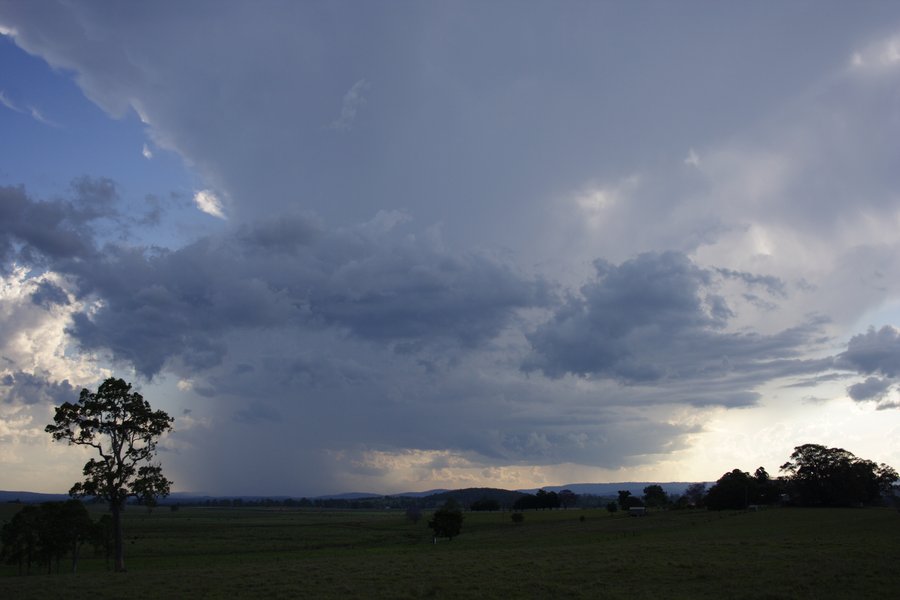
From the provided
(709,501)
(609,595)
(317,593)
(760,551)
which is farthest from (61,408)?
(709,501)

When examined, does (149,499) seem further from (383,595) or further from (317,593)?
(383,595)

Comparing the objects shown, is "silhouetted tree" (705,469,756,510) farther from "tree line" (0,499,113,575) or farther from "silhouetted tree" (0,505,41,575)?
"silhouetted tree" (0,505,41,575)

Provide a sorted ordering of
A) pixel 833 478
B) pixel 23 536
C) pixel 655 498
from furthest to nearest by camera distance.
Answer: pixel 655 498 < pixel 833 478 < pixel 23 536

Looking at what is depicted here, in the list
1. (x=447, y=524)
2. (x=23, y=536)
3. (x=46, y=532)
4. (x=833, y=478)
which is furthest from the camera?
(x=833, y=478)

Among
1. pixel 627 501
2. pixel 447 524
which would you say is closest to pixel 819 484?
pixel 627 501

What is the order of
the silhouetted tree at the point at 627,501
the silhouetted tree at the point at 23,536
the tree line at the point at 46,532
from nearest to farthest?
the tree line at the point at 46,532 < the silhouetted tree at the point at 23,536 < the silhouetted tree at the point at 627,501

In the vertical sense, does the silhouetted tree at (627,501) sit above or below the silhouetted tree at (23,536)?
below

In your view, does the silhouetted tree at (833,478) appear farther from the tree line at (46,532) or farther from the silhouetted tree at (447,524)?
the tree line at (46,532)

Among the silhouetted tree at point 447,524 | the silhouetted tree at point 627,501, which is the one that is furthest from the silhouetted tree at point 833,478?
the silhouetted tree at point 447,524

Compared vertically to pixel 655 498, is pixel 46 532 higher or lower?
higher

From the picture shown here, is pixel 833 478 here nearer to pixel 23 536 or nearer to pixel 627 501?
pixel 627 501

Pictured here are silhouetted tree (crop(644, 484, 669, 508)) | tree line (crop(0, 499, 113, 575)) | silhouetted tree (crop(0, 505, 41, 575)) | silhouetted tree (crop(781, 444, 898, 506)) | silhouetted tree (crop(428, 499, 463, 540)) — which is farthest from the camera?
silhouetted tree (crop(644, 484, 669, 508))

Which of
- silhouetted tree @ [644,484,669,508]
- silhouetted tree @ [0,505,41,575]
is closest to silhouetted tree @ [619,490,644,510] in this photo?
silhouetted tree @ [644,484,669,508]

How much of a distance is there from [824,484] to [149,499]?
410ft
